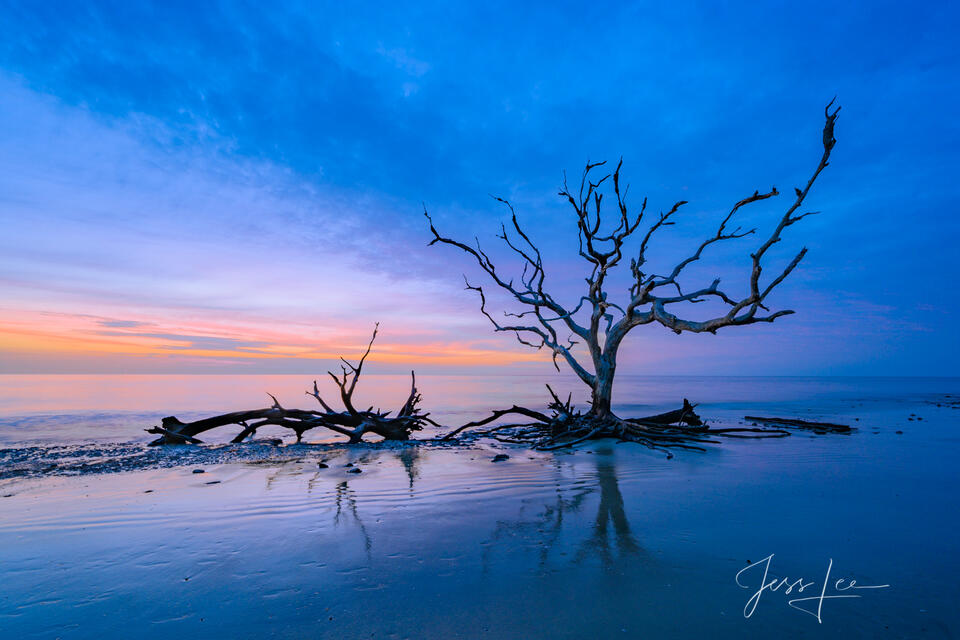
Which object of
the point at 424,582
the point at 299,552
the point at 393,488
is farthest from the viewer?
the point at 393,488

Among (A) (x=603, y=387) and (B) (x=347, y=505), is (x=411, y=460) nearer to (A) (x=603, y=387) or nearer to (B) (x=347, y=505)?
(B) (x=347, y=505)

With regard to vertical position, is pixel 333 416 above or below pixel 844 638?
above

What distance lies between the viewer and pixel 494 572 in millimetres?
3770

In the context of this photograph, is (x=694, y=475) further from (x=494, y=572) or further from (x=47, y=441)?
(x=47, y=441)

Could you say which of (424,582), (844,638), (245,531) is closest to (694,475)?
(844,638)

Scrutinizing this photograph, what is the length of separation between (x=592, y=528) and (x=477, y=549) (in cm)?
133

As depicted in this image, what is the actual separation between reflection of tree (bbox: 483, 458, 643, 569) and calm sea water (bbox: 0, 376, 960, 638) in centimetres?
3

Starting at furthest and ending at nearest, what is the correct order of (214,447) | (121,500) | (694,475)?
1. (214,447)
2. (694,475)
3. (121,500)

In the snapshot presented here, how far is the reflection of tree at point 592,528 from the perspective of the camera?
412 centimetres

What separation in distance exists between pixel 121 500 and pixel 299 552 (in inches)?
150
